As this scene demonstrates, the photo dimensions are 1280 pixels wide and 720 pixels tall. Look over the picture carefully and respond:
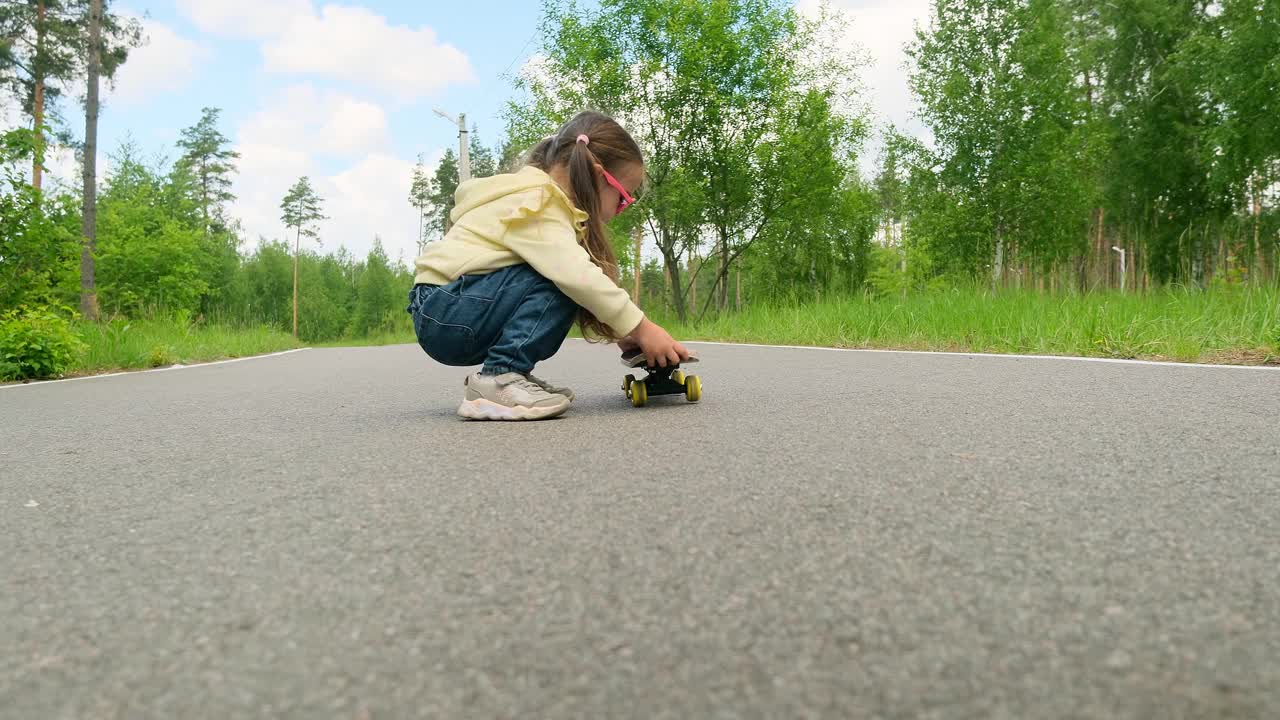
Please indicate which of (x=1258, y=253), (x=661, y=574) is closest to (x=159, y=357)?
(x=661, y=574)

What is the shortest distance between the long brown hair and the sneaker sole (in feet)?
1.23

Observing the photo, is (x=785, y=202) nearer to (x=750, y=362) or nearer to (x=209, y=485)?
(x=750, y=362)

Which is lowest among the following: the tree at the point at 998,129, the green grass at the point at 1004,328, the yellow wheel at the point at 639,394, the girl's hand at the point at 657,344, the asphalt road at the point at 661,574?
the asphalt road at the point at 661,574

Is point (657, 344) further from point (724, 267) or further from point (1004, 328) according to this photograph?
point (724, 267)

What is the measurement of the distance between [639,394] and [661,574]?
2183 mm

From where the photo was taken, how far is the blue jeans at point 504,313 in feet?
10.1

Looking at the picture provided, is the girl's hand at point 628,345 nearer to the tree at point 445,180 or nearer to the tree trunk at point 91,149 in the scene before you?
the tree trunk at point 91,149

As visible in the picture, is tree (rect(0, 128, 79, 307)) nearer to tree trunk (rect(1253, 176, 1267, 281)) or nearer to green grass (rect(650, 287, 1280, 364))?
green grass (rect(650, 287, 1280, 364))

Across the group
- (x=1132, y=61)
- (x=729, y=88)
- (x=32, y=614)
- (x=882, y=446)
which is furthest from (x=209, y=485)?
(x=1132, y=61)

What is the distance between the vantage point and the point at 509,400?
9.81 ft

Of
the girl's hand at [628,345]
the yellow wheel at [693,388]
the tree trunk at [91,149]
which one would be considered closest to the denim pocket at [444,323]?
the girl's hand at [628,345]

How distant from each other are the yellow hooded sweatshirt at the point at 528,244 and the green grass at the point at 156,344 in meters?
5.63

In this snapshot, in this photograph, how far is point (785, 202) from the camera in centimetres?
2139

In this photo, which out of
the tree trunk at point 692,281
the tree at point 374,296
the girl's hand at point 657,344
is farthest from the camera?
the tree at point 374,296
